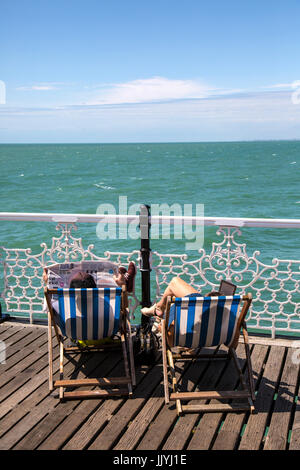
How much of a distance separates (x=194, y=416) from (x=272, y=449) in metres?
0.55

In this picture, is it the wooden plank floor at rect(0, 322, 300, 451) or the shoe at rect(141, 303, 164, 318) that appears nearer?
the wooden plank floor at rect(0, 322, 300, 451)

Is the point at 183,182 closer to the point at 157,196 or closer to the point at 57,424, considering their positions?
the point at 157,196

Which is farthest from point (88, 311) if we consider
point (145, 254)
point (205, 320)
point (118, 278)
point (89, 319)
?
point (145, 254)

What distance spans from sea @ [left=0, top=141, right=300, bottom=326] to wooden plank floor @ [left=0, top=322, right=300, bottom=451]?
56.1ft

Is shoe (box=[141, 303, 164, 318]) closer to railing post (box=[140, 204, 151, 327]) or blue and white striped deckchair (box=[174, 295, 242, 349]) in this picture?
railing post (box=[140, 204, 151, 327])

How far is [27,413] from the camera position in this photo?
330 centimetres

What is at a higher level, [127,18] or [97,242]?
[127,18]

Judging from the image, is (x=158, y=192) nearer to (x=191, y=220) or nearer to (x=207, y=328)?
(x=191, y=220)

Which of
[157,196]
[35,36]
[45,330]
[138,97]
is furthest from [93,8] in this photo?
[138,97]

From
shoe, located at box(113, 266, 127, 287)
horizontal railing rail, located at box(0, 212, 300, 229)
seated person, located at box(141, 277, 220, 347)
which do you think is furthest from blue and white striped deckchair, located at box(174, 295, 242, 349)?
horizontal railing rail, located at box(0, 212, 300, 229)

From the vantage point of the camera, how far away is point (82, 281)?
381 centimetres

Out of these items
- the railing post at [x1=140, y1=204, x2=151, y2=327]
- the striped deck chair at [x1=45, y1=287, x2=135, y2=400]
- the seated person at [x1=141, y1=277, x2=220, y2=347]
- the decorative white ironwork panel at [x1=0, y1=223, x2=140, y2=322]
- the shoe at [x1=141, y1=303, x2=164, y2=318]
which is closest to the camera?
the striped deck chair at [x1=45, y1=287, x2=135, y2=400]

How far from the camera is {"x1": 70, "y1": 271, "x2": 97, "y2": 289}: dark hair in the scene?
381 cm

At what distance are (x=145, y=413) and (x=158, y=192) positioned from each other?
47.4 meters
